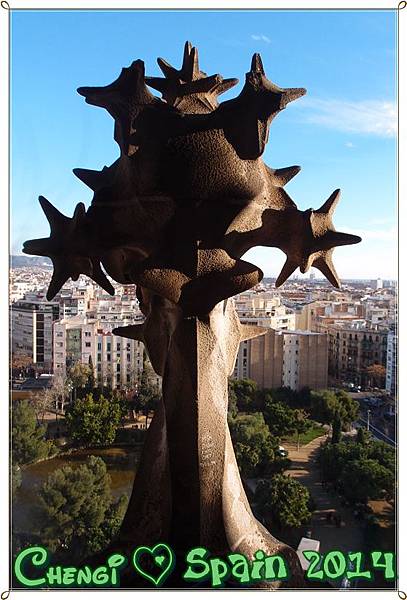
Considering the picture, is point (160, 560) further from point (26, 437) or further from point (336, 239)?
point (26, 437)

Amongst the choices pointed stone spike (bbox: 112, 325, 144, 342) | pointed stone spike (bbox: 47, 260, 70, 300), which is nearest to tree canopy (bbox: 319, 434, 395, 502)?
pointed stone spike (bbox: 112, 325, 144, 342)

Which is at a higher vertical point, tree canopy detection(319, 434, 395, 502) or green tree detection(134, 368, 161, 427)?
green tree detection(134, 368, 161, 427)

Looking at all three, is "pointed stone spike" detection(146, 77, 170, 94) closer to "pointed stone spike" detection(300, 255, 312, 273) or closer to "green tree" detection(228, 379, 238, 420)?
"pointed stone spike" detection(300, 255, 312, 273)

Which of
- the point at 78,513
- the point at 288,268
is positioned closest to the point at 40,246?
the point at 288,268

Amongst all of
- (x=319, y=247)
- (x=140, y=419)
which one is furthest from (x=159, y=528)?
(x=140, y=419)

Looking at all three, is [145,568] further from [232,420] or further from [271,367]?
[271,367]
